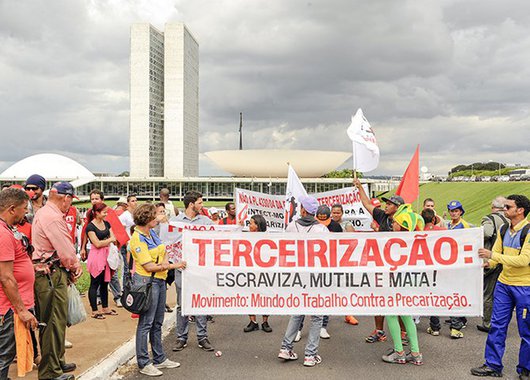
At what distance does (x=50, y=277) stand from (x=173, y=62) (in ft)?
351

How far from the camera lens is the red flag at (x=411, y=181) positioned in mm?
9477

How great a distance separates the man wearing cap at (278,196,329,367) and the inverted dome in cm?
8194

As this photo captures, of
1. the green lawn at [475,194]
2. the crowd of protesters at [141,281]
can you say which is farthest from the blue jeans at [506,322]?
the green lawn at [475,194]

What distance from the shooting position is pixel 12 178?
91.2 m

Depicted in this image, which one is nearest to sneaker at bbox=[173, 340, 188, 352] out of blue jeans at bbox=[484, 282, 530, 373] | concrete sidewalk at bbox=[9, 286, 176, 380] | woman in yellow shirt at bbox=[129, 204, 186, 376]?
concrete sidewalk at bbox=[9, 286, 176, 380]

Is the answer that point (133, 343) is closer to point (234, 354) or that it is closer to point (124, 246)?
point (234, 354)

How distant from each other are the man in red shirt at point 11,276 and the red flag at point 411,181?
687cm

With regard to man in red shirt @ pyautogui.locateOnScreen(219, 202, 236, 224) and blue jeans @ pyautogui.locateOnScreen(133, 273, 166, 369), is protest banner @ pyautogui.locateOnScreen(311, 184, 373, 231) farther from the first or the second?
blue jeans @ pyautogui.locateOnScreen(133, 273, 166, 369)

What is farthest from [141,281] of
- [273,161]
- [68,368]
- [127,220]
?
[273,161]

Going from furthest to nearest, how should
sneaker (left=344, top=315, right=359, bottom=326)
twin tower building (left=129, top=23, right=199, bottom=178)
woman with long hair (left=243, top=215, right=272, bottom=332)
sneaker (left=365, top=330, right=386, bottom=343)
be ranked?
twin tower building (left=129, top=23, right=199, bottom=178), sneaker (left=344, top=315, right=359, bottom=326), woman with long hair (left=243, top=215, right=272, bottom=332), sneaker (left=365, top=330, right=386, bottom=343)

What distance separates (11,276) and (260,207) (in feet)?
23.8

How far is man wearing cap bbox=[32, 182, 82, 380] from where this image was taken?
16.2 ft

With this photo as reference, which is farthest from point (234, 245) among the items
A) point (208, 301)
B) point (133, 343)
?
point (133, 343)

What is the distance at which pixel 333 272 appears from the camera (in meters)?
6.01
